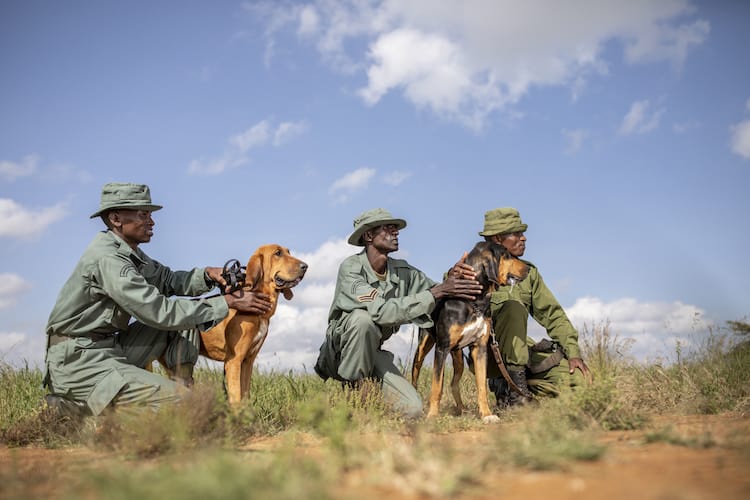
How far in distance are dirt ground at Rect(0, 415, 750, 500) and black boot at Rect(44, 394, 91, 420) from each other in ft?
5.86

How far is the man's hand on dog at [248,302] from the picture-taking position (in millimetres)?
6031

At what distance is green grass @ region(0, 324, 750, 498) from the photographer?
3.01 meters

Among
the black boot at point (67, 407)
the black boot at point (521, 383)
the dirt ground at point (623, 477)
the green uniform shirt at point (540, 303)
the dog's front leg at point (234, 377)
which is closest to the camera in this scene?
the dirt ground at point (623, 477)

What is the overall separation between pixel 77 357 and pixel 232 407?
1.97 m

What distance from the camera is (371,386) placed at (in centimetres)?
659

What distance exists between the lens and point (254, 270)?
6309 millimetres

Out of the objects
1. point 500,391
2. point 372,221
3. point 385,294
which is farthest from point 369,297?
point 500,391

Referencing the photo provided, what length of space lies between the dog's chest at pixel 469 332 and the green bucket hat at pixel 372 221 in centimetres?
143

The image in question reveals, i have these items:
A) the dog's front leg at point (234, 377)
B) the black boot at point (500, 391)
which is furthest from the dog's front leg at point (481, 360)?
the dog's front leg at point (234, 377)

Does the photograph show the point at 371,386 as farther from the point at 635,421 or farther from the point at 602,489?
the point at 602,489

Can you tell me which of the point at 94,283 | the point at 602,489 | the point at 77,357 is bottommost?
the point at 602,489

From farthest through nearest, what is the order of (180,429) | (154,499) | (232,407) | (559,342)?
(559,342)
(232,407)
(180,429)
(154,499)

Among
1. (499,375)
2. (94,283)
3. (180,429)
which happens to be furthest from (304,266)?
(499,375)

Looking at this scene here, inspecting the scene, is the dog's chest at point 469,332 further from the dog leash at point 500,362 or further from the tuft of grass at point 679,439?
the tuft of grass at point 679,439
